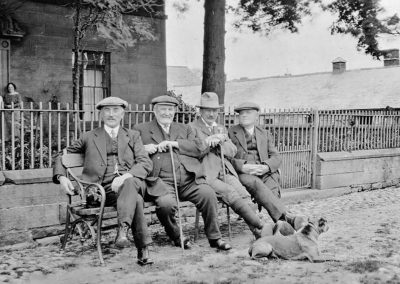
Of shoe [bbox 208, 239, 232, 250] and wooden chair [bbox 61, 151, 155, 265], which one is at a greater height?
wooden chair [bbox 61, 151, 155, 265]

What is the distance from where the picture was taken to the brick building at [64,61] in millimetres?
13195

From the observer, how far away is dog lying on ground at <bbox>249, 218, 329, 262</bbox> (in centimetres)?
555

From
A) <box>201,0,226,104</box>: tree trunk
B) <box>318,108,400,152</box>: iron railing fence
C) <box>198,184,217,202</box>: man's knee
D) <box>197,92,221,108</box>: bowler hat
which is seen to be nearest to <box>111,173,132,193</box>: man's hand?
<box>198,184,217,202</box>: man's knee

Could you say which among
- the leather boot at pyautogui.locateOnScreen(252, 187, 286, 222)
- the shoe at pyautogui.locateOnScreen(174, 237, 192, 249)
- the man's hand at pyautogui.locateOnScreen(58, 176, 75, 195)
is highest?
the man's hand at pyautogui.locateOnScreen(58, 176, 75, 195)

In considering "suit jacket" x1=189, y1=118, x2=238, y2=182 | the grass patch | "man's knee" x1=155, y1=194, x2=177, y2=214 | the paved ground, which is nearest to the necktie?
"man's knee" x1=155, y1=194, x2=177, y2=214

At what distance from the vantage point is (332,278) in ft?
16.3

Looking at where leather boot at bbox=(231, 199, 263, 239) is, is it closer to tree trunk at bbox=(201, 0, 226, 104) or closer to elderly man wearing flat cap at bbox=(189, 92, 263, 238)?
elderly man wearing flat cap at bbox=(189, 92, 263, 238)

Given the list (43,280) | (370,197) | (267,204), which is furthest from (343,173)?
(43,280)

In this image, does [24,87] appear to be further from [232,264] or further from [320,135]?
[232,264]

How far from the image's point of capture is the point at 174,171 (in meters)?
6.27

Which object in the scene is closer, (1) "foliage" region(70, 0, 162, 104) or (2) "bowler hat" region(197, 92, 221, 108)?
(2) "bowler hat" region(197, 92, 221, 108)

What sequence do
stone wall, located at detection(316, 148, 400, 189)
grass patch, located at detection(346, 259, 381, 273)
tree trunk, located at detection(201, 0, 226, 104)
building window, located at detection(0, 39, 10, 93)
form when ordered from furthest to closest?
1. building window, located at detection(0, 39, 10, 93)
2. tree trunk, located at detection(201, 0, 226, 104)
3. stone wall, located at detection(316, 148, 400, 189)
4. grass patch, located at detection(346, 259, 381, 273)

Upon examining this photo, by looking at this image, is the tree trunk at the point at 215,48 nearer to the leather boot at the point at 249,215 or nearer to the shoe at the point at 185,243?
the leather boot at the point at 249,215

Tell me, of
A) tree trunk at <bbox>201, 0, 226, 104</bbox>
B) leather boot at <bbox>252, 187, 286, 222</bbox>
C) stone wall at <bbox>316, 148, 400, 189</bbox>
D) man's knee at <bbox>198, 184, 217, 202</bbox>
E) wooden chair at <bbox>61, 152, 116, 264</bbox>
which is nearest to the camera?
wooden chair at <bbox>61, 152, 116, 264</bbox>
